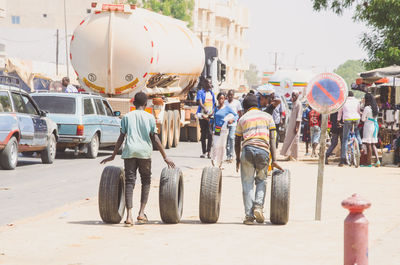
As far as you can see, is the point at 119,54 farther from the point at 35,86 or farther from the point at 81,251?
the point at 35,86

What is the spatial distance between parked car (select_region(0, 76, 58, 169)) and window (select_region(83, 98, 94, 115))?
1.65 m

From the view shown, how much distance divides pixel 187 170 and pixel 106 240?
10.5 m

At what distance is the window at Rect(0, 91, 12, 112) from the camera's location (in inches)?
754

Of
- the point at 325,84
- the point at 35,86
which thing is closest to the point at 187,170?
the point at 325,84

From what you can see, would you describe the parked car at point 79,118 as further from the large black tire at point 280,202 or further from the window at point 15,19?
the window at point 15,19

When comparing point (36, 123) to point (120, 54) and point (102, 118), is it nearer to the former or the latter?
point (102, 118)

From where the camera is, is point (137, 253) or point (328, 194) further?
point (328, 194)

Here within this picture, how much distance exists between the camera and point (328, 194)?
A: 51.9 ft

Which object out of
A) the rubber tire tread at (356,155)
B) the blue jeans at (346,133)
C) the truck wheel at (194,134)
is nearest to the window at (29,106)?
the blue jeans at (346,133)

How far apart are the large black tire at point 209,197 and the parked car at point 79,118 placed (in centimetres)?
1111

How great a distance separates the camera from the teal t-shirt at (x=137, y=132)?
1129 cm

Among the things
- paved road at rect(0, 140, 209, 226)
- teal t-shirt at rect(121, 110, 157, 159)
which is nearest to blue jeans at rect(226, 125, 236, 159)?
paved road at rect(0, 140, 209, 226)

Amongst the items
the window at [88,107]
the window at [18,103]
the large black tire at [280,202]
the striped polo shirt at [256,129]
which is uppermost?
the striped polo shirt at [256,129]

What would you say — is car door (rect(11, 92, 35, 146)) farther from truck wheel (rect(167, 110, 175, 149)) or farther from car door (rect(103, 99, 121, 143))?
truck wheel (rect(167, 110, 175, 149))
